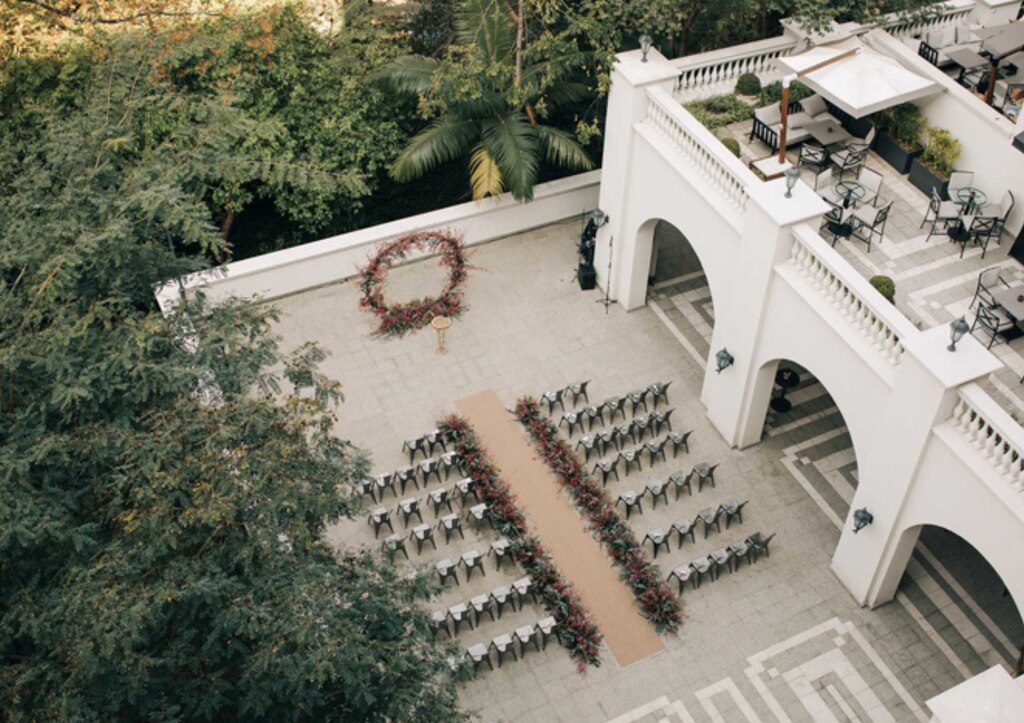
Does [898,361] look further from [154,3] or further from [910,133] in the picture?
[154,3]

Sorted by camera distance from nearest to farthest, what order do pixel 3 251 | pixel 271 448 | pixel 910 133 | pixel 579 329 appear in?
pixel 271 448, pixel 3 251, pixel 910 133, pixel 579 329

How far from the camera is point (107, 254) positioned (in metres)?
14.3

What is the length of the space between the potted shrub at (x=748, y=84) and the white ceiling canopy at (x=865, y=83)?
1988mm

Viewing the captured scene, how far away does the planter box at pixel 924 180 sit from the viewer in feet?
70.7

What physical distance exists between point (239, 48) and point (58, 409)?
14.3 meters

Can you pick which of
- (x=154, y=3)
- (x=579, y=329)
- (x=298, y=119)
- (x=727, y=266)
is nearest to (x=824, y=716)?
(x=727, y=266)

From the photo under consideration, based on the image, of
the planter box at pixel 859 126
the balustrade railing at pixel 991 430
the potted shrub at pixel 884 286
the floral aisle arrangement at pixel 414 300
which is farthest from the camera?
the floral aisle arrangement at pixel 414 300

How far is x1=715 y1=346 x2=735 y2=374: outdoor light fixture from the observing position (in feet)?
71.0

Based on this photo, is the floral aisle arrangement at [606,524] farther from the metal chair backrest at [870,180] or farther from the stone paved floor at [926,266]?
the metal chair backrest at [870,180]

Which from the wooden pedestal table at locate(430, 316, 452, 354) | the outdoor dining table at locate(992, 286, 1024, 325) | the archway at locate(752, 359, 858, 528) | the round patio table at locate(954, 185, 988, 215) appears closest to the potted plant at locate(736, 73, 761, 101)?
the round patio table at locate(954, 185, 988, 215)

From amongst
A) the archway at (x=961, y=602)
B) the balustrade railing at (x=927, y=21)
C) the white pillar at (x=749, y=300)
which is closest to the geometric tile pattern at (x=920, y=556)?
the archway at (x=961, y=602)

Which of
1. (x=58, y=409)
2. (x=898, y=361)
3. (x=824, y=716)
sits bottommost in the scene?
(x=824, y=716)

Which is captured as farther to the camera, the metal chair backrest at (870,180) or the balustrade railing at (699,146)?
the metal chair backrest at (870,180)

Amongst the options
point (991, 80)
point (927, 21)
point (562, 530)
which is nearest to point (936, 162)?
point (991, 80)
